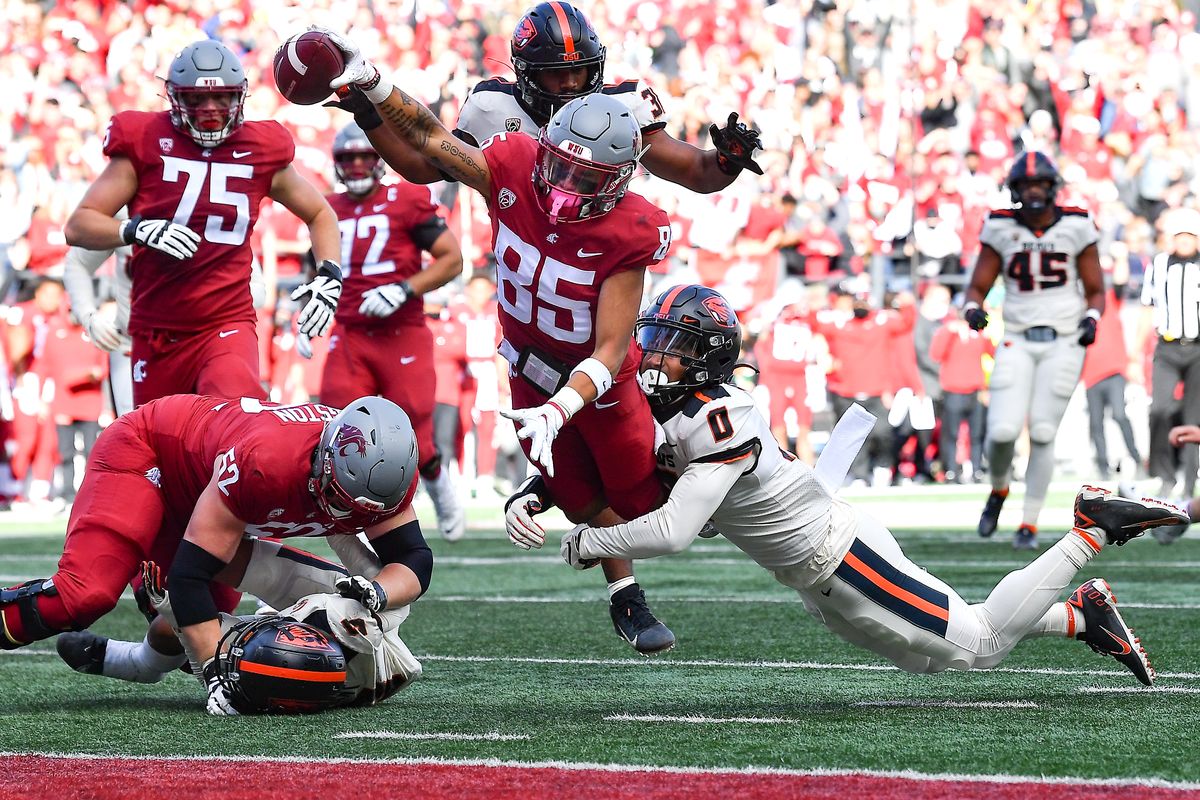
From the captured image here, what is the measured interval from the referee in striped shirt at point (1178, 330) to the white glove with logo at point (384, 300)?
4.94m

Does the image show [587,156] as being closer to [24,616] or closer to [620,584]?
[620,584]

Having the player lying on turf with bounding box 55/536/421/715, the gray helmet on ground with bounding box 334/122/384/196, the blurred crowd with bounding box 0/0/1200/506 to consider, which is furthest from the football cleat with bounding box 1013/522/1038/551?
the blurred crowd with bounding box 0/0/1200/506

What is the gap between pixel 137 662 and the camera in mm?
4969

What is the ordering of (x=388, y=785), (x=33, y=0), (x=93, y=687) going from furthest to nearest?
(x=33, y=0) → (x=93, y=687) → (x=388, y=785)

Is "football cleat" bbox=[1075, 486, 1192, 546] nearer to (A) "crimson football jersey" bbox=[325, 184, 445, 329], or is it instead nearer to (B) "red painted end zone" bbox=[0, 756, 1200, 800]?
(B) "red painted end zone" bbox=[0, 756, 1200, 800]

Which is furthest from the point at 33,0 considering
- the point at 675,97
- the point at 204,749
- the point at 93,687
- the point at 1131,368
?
the point at 204,749

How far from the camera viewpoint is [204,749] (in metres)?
3.84

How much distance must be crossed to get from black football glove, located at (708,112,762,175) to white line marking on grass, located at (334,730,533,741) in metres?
1.94

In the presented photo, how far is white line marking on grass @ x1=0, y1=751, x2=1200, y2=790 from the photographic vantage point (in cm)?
325

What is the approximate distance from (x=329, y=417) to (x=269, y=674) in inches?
27.9

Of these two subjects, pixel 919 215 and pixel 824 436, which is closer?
pixel 824 436

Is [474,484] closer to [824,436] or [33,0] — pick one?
[824,436]

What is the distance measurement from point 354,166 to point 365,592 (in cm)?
428

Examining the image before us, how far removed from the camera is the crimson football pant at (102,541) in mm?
4441
